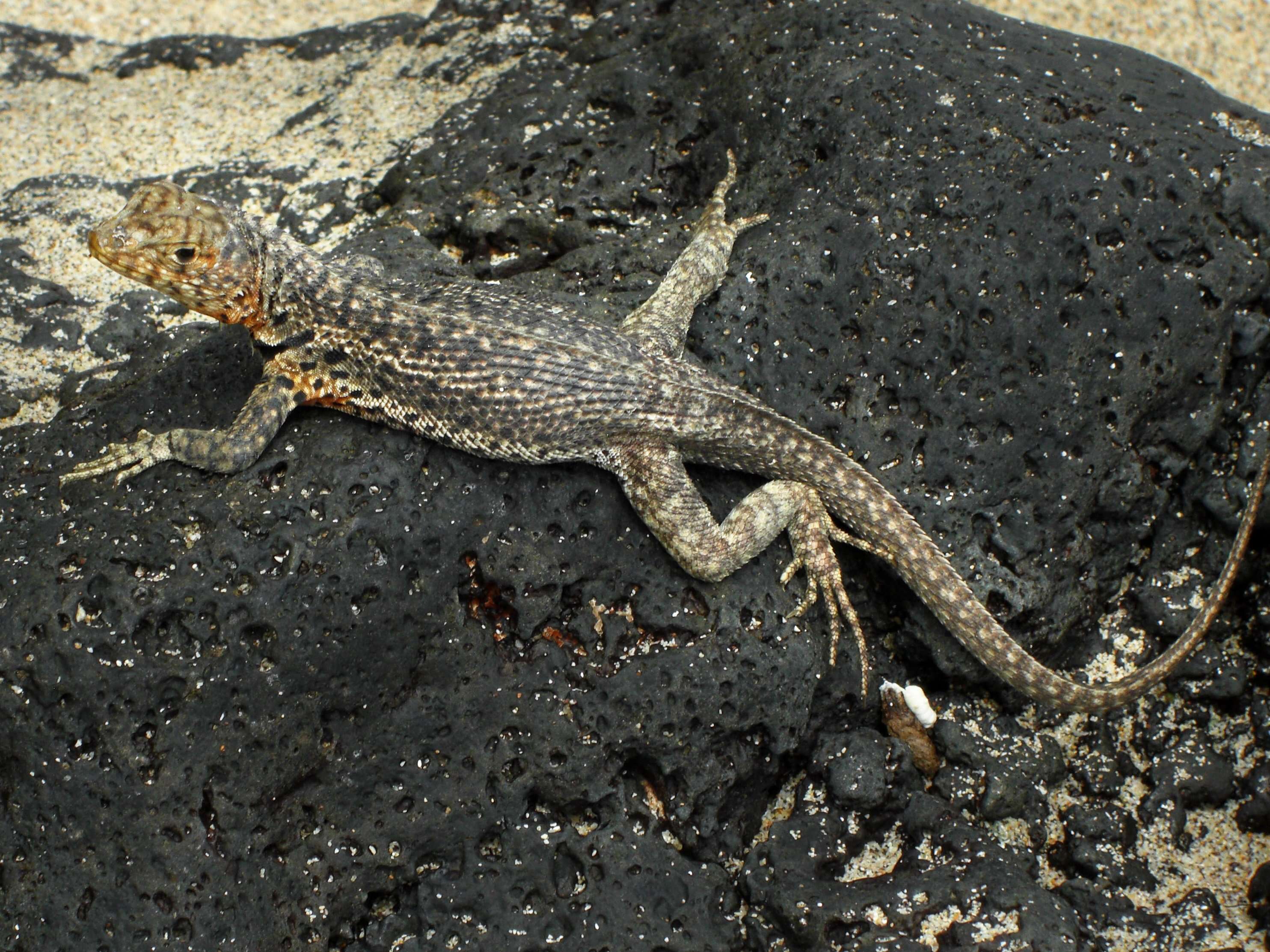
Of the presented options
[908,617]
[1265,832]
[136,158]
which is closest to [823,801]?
[908,617]

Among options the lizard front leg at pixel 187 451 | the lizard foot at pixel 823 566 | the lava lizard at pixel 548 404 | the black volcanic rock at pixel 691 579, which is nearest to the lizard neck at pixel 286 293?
the lava lizard at pixel 548 404

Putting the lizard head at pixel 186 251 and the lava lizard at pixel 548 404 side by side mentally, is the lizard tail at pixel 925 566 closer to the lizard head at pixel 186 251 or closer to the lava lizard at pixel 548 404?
the lava lizard at pixel 548 404

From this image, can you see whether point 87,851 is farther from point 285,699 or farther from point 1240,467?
point 1240,467

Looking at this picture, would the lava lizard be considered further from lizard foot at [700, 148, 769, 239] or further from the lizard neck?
lizard foot at [700, 148, 769, 239]

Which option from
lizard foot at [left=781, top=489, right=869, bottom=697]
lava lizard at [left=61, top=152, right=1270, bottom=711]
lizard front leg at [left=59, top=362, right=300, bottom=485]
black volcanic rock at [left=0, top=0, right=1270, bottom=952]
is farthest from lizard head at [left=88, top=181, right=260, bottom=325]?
lizard foot at [left=781, top=489, right=869, bottom=697]

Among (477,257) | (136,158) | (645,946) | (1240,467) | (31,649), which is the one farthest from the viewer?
(136,158)

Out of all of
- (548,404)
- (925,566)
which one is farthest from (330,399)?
(925,566)
